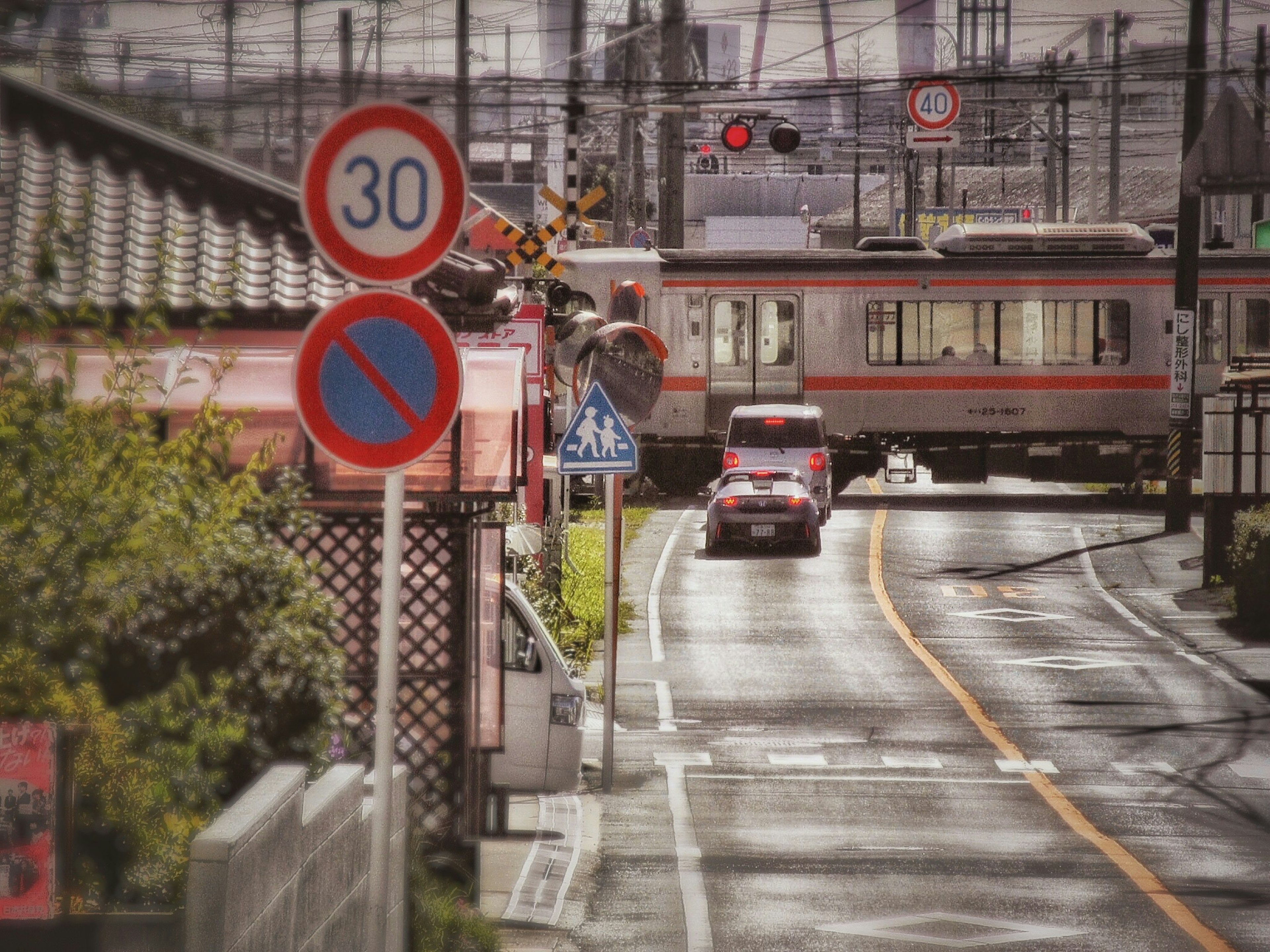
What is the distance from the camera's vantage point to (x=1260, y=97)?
3338 cm

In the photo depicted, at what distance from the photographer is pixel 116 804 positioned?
16.9 ft

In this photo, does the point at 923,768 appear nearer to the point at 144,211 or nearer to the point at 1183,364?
the point at 144,211

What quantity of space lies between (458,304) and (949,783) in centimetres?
712

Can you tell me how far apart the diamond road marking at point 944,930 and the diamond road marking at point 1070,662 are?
9.74 m

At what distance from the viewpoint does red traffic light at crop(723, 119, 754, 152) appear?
95.5 feet

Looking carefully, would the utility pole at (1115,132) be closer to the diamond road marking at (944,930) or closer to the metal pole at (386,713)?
the diamond road marking at (944,930)

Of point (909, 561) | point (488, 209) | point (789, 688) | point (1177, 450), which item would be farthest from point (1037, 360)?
point (789, 688)

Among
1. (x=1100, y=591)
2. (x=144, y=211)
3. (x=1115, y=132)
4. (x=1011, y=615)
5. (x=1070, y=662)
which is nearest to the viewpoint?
(x=144, y=211)

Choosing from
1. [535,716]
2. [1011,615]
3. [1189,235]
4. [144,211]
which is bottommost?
[1011,615]

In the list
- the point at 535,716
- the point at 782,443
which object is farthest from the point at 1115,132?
the point at 535,716

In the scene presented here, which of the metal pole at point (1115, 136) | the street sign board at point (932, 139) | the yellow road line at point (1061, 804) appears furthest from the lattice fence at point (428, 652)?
the metal pole at point (1115, 136)

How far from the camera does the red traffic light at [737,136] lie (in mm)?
29109

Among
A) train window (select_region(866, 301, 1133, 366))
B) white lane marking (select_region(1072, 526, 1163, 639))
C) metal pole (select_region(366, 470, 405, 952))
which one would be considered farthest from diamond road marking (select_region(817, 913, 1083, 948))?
train window (select_region(866, 301, 1133, 366))

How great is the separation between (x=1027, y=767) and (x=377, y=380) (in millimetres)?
10613
